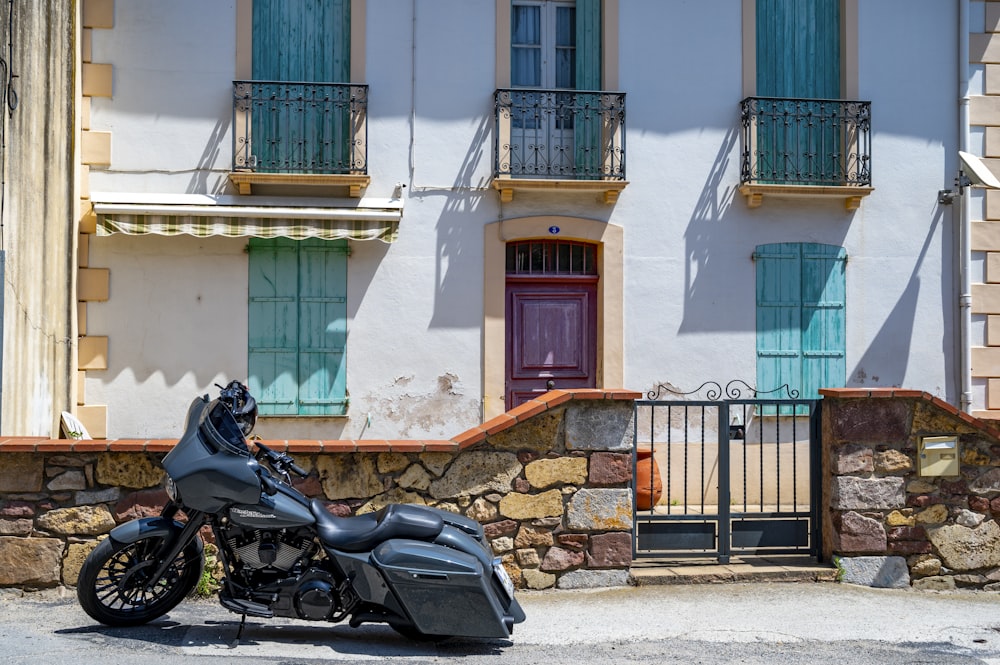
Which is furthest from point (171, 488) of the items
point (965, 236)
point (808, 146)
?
point (965, 236)

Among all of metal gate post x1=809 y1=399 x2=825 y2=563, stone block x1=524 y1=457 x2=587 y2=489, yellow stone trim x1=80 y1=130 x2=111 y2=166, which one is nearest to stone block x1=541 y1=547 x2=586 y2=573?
stone block x1=524 y1=457 x2=587 y2=489

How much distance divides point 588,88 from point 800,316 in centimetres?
325

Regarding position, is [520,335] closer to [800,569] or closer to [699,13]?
[699,13]

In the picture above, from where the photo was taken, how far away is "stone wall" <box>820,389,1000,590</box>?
24.8ft

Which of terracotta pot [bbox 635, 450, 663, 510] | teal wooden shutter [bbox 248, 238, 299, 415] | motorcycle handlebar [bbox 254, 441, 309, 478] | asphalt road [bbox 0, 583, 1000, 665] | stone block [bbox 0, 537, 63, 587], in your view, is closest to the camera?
asphalt road [bbox 0, 583, 1000, 665]

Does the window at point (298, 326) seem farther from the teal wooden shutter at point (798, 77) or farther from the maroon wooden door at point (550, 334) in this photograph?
the teal wooden shutter at point (798, 77)

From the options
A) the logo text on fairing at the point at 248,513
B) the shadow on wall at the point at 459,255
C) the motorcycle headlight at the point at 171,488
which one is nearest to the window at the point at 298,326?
the shadow on wall at the point at 459,255

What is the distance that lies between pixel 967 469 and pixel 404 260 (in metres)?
5.65

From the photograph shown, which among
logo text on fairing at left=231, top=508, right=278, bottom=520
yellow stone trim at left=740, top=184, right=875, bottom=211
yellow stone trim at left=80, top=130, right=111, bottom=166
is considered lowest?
logo text on fairing at left=231, top=508, right=278, bottom=520

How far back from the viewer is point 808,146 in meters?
11.6

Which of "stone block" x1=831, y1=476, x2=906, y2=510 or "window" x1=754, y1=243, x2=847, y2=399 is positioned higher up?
"window" x1=754, y1=243, x2=847, y2=399

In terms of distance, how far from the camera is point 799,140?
11.6 meters

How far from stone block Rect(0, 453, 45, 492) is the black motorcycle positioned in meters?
1.14

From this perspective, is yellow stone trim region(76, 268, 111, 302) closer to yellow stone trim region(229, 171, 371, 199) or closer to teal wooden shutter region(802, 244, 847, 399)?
yellow stone trim region(229, 171, 371, 199)
